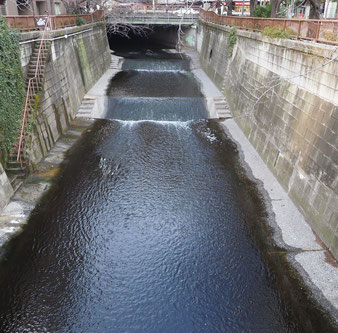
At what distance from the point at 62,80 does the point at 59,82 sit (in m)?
0.59

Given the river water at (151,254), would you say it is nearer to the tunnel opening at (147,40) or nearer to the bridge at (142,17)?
the bridge at (142,17)

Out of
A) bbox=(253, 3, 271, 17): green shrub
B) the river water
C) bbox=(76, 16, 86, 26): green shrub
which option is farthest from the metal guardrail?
bbox=(253, 3, 271, 17): green shrub

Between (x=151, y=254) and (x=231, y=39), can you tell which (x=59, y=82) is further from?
(x=151, y=254)

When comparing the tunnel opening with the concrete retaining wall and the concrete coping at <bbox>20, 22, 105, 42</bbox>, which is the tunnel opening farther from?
the concrete coping at <bbox>20, 22, 105, 42</bbox>

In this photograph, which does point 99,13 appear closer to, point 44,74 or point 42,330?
point 44,74

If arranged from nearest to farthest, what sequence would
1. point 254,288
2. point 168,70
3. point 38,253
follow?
1. point 254,288
2. point 38,253
3. point 168,70

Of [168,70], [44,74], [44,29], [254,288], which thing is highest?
[44,29]

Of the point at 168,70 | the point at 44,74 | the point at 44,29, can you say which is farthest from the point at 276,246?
the point at 168,70

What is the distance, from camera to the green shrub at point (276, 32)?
1408 centimetres

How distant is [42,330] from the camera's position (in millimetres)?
7672

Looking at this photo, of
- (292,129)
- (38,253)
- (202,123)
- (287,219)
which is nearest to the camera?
(38,253)

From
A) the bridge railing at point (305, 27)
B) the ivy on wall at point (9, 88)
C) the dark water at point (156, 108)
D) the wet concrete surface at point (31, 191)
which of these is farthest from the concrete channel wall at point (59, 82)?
the bridge railing at point (305, 27)

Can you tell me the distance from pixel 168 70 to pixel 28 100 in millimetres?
19761

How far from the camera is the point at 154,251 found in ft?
33.2
